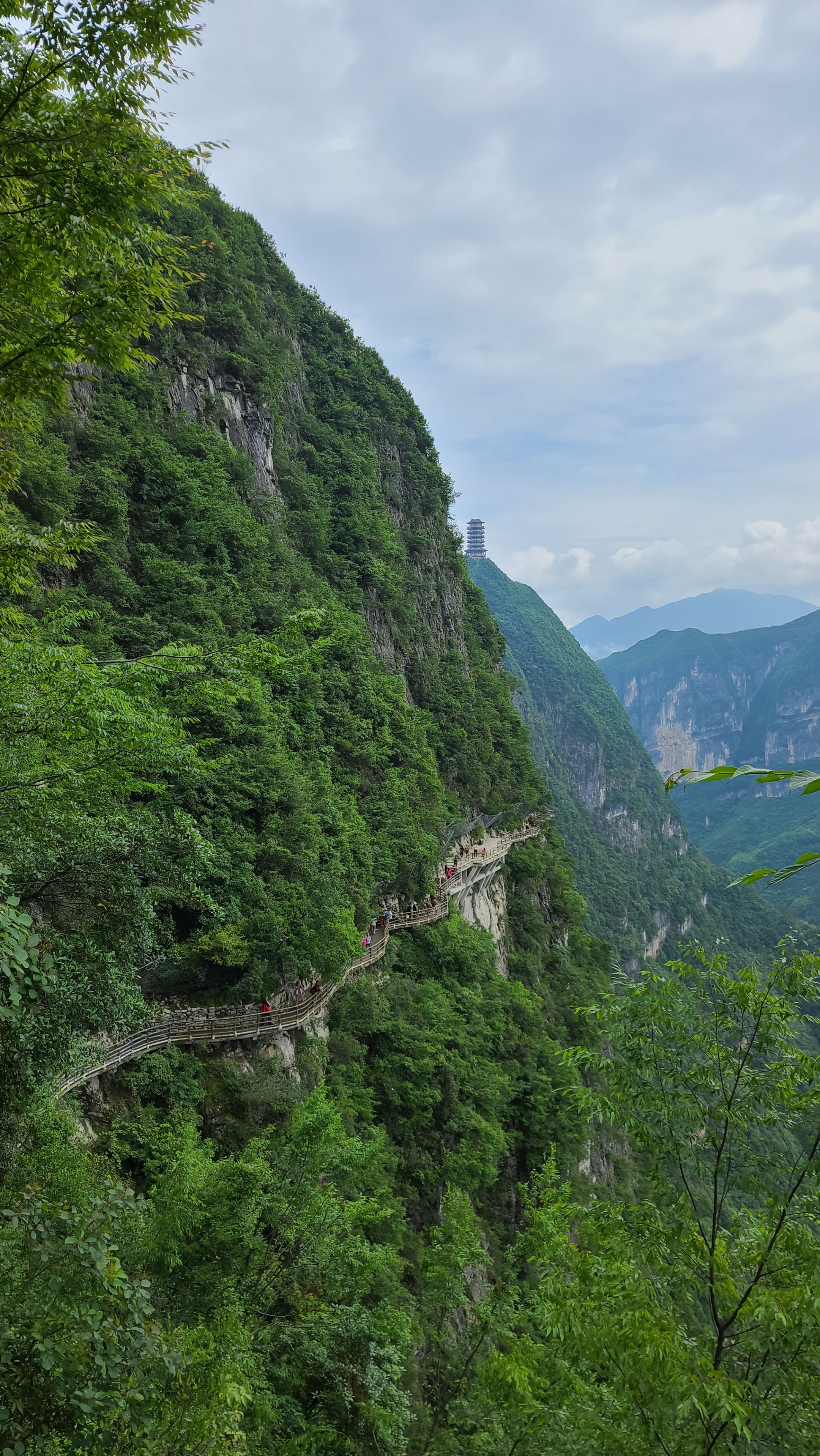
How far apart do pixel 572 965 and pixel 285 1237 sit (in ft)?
102

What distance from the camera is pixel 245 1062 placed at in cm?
1405

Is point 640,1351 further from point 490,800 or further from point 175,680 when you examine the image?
point 490,800

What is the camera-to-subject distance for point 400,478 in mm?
46781

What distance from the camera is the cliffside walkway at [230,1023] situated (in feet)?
37.8

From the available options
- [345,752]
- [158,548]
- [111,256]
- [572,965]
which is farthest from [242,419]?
[572,965]

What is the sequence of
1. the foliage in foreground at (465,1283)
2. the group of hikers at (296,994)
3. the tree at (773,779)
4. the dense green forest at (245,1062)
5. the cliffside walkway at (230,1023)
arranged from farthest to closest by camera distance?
1. the group of hikers at (296,994)
2. the cliffside walkway at (230,1023)
3. the foliage in foreground at (465,1283)
4. the dense green forest at (245,1062)
5. the tree at (773,779)

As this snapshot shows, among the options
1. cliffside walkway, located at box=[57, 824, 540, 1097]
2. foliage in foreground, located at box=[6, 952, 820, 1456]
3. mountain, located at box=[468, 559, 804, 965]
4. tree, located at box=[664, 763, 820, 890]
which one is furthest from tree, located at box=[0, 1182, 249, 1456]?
mountain, located at box=[468, 559, 804, 965]

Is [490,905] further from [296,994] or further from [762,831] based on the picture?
[762,831]

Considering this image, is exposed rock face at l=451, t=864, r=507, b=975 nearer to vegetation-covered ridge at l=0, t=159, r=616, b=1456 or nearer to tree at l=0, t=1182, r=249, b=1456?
vegetation-covered ridge at l=0, t=159, r=616, b=1456

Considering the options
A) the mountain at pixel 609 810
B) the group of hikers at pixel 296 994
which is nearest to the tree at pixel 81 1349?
the group of hikers at pixel 296 994

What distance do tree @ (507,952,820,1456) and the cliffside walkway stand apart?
23.2 ft

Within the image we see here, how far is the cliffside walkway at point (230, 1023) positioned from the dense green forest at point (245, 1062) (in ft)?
1.07

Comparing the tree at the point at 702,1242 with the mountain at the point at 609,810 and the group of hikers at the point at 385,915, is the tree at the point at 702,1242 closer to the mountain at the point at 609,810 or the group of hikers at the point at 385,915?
the group of hikers at the point at 385,915

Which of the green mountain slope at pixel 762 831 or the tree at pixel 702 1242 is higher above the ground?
the tree at pixel 702 1242
